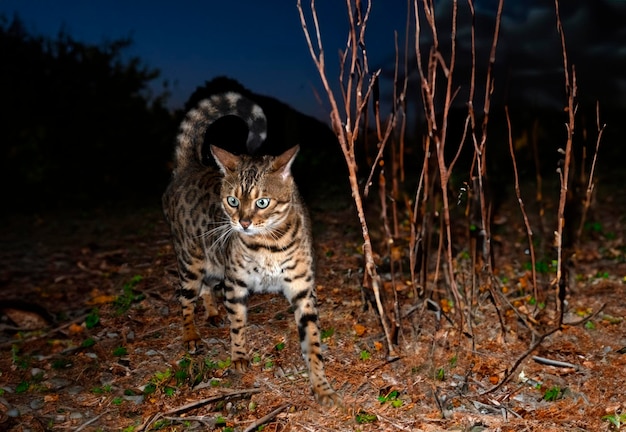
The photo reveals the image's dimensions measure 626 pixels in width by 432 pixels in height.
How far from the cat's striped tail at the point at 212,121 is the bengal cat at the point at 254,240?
1 centimetres

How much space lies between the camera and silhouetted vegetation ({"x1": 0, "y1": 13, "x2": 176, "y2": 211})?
42.9ft

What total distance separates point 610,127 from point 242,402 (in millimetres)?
12517

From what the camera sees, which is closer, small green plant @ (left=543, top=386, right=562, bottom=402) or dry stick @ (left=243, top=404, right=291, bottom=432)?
dry stick @ (left=243, top=404, right=291, bottom=432)

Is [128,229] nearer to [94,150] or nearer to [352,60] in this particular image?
[94,150]

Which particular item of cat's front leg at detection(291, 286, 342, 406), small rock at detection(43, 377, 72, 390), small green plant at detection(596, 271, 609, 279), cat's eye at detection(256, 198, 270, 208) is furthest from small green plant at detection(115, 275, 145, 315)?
small green plant at detection(596, 271, 609, 279)

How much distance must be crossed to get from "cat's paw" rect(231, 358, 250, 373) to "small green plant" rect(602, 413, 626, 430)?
2503mm

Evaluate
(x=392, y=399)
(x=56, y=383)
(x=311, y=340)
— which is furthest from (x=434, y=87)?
(x=56, y=383)

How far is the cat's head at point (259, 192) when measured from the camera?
14.4 ft

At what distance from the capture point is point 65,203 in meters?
13.0

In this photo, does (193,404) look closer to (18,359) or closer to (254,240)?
(254,240)

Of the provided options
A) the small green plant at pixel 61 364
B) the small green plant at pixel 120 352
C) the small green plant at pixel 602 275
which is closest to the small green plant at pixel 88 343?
the small green plant at pixel 61 364

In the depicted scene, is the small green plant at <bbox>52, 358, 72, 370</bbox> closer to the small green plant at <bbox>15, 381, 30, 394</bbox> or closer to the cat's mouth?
the small green plant at <bbox>15, 381, 30, 394</bbox>

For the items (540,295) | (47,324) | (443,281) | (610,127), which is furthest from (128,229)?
(610,127)

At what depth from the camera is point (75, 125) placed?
14102 millimetres
